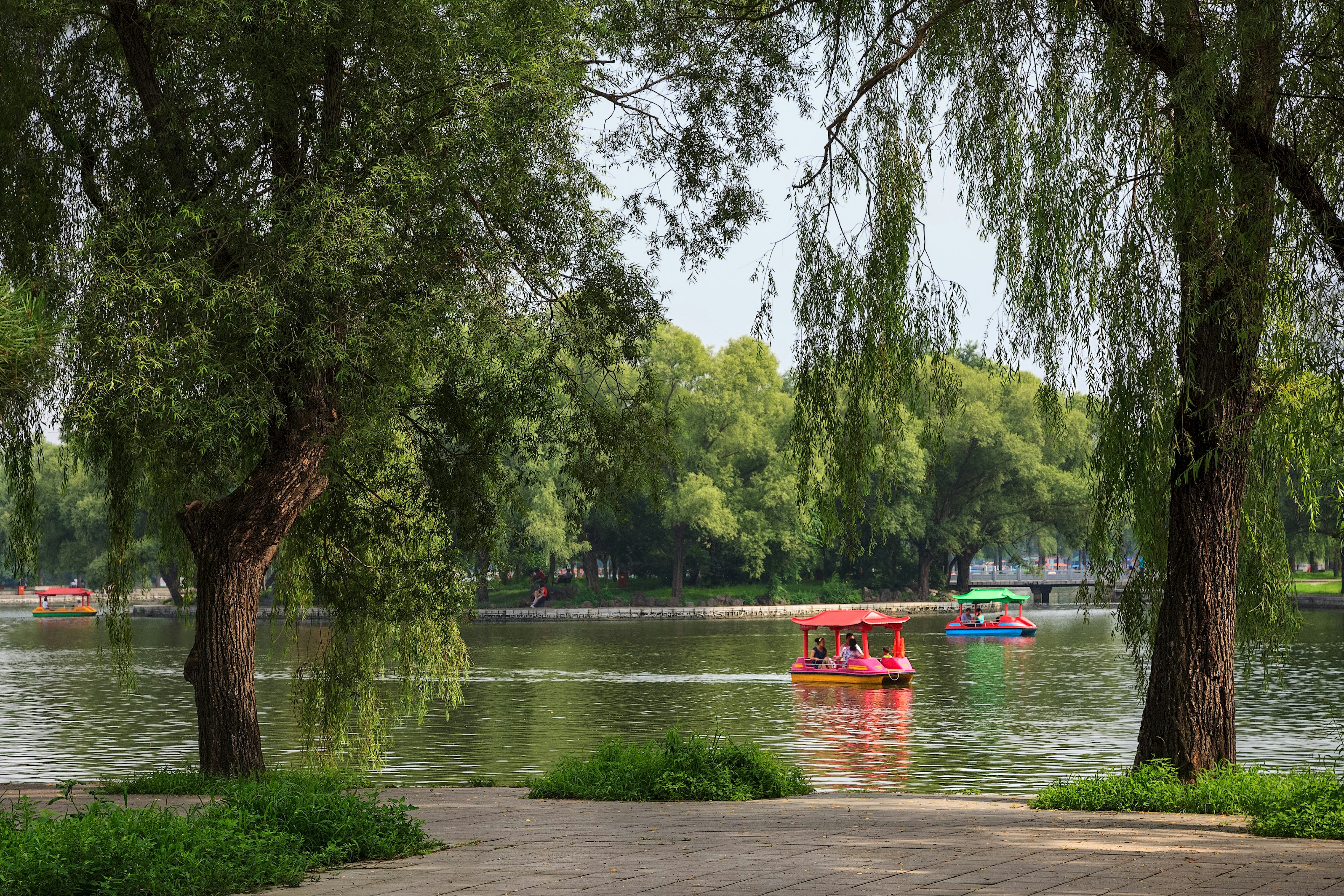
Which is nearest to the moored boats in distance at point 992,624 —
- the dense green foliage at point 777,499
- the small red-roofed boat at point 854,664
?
the dense green foliage at point 777,499

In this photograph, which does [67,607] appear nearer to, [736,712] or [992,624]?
[992,624]

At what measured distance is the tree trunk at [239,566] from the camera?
39.2ft

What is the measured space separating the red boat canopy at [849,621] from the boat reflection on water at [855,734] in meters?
2.24

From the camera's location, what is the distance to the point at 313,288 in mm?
10695

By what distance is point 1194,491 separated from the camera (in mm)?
10602

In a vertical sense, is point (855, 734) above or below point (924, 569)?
below

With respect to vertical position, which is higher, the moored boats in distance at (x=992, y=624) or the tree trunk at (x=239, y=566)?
the tree trunk at (x=239, y=566)

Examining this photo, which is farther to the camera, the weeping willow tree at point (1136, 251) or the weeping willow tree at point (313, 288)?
the weeping willow tree at point (313, 288)

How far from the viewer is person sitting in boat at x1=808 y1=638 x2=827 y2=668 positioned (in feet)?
115

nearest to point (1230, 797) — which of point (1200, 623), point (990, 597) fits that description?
point (1200, 623)

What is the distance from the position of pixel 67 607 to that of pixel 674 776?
83.3 metres

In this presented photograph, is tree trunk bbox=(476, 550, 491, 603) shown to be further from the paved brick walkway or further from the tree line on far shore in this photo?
the tree line on far shore

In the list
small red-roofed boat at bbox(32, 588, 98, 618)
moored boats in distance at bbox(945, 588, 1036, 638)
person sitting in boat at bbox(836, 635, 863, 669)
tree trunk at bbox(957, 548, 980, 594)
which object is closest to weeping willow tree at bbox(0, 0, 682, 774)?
person sitting in boat at bbox(836, 635, 863, 669)

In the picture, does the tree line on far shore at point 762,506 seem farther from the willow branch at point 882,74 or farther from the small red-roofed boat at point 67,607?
the willow branch at point 882,74
